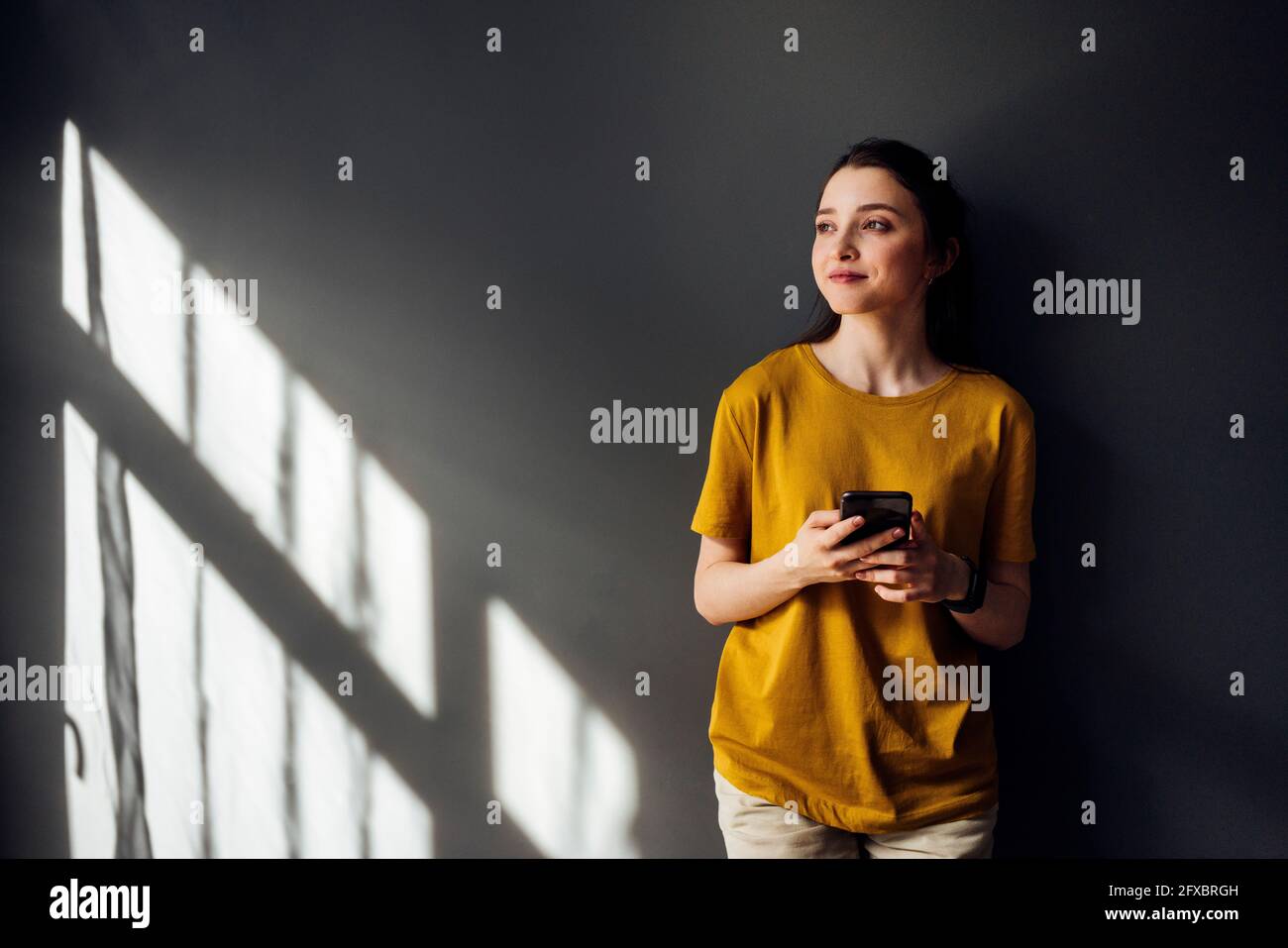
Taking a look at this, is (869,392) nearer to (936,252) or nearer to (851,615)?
(936,252)

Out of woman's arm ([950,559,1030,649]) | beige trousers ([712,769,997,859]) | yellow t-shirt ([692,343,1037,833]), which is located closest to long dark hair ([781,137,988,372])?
yellow t-shirt ([692,343,1037,833])

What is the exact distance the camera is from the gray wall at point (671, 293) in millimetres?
1638

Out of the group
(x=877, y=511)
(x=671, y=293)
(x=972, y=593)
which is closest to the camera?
(x=877, y=511)

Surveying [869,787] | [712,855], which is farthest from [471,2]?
[712,855]

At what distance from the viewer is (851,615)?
137 centimetres

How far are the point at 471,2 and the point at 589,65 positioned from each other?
0.91 feet

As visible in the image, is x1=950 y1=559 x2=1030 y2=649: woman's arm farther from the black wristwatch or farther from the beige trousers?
the beige trousers

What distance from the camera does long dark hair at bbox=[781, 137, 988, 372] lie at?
1.41m

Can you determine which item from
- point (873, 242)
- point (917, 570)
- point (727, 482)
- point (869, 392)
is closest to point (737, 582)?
point (727, 482)

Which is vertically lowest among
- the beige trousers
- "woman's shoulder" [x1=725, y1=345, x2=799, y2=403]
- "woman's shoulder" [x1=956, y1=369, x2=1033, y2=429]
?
the beige trousers

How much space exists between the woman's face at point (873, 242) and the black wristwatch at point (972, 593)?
48 centimetres

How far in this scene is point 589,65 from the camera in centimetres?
166

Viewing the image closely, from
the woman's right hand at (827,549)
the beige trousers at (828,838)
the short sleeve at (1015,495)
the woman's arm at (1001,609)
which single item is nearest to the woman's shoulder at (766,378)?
the woman's right hand at (827,549)

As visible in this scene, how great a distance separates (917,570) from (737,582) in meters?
0.29
